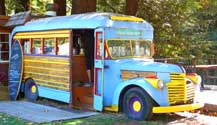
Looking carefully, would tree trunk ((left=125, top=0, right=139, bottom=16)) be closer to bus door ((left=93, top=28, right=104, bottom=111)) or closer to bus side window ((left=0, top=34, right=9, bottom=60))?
bus side window ((left=0, top=34, right=9, bottom=60))

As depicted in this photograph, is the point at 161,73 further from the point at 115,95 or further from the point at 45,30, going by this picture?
the point at 45,30

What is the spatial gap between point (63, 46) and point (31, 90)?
214 centimetres

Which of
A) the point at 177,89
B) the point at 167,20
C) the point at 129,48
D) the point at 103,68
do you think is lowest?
the point at 177,89

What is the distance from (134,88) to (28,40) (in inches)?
188

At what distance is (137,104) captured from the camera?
866 centimetres

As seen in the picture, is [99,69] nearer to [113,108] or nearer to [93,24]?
[113,108]

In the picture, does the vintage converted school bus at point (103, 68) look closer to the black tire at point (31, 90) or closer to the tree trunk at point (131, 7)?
the black tire at point (31, 90)

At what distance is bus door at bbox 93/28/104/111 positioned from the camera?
9.45 meters

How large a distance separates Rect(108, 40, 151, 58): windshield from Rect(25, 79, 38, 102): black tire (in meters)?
3.30

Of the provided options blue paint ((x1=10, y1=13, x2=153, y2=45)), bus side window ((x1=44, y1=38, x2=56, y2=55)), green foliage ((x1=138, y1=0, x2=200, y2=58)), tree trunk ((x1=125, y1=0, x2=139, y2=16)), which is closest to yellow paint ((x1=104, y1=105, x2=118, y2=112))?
blue paint ((x1=10, y1=13, x2=153, y2=45))

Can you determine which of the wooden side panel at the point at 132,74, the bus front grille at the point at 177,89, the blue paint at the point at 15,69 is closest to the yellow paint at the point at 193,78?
the bus front grille at the point at 177,89

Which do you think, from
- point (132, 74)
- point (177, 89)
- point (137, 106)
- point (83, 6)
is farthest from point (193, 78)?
point (83, 6)

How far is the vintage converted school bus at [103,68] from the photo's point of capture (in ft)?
28.0

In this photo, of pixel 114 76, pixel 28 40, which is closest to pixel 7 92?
pixel 28 40
